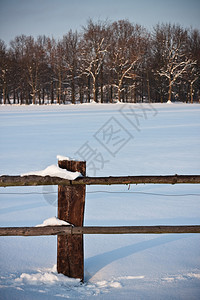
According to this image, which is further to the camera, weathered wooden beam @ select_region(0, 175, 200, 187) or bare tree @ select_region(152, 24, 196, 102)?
bare tree @ select_region(152, 24, 196, 102)

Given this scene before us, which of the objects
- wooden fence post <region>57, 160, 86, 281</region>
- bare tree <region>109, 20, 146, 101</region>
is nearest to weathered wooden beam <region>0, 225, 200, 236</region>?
wooden fence post <region>57, 160, 86, 281</region>

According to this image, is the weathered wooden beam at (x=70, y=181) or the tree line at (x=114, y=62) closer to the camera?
the weathered wooden beam at (x=70, y=181)

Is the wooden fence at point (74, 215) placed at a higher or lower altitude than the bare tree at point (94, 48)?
lower

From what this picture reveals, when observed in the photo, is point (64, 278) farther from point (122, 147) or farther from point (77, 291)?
point (122, 147)

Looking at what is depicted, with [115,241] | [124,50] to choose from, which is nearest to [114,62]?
[124,50]

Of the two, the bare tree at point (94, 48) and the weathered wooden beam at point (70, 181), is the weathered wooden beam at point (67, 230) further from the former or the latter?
the bare tree at point (94, 48)

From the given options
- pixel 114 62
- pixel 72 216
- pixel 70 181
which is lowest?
pixel 72 216

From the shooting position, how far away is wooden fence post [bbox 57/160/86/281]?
9.89ft

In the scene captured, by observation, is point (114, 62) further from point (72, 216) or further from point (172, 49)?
point (72, 216)

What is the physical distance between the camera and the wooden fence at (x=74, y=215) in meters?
2.94

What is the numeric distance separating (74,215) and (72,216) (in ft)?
0.08

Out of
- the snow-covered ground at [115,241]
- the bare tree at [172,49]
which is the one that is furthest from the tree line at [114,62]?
the snow-covered ground at [115,241]

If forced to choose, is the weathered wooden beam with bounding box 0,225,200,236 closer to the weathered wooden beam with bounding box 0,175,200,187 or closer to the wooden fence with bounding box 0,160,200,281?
the wooden fence with bounding box 0,160,200,281

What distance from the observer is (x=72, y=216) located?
305cm
